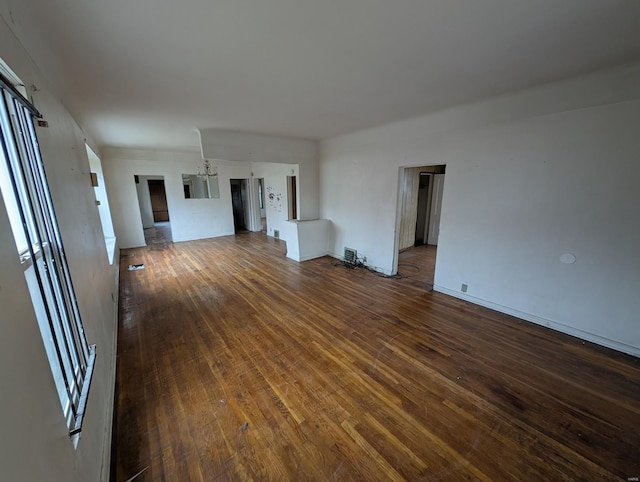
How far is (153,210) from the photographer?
11.5m

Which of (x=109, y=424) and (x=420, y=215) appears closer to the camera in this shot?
(x=109, y=424)

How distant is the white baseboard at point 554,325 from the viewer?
2.53m

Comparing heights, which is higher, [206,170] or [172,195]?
[206,170]

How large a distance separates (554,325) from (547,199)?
1477 millimetres

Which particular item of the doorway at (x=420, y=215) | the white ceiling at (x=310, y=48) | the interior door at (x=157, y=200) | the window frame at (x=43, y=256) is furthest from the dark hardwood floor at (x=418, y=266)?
the interior door at (x=157, y=200)

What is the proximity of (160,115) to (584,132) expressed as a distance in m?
5.05

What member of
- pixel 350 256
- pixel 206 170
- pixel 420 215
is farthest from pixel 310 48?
pixel 206 170

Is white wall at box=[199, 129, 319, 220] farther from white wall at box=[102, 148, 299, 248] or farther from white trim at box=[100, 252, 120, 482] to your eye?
white trim at box=[100, 252, 120, 482]

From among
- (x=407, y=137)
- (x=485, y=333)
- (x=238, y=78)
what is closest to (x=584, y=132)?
(x=407, y=137)

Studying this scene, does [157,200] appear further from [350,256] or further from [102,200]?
[350,256]

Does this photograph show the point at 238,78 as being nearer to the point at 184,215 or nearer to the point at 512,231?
the point at 512,231

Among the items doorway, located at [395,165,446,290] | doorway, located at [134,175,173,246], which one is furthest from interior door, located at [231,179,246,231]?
doorway, located at [395,165,446,290]

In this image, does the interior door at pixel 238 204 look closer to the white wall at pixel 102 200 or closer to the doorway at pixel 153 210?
the doorway at pixel 153 210

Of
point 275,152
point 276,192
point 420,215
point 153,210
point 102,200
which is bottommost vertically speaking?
point 153,210
